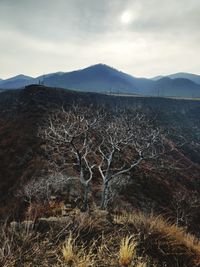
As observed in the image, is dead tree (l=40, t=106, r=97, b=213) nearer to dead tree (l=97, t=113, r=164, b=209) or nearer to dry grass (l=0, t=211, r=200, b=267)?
dead tree (l=97, t=113, r=164, b=209)

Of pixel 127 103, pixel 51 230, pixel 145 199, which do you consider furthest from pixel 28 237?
pixel 127 103

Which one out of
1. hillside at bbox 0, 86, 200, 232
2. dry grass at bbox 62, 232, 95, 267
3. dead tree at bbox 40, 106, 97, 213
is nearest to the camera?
dry grass at bbox 62, 232, 95, 267

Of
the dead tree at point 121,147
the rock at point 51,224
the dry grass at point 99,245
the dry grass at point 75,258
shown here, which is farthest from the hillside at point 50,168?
the dry grass at point 75,258

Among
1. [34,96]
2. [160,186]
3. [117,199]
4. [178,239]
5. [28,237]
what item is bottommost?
[160,186]

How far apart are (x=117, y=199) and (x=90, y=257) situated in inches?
1151

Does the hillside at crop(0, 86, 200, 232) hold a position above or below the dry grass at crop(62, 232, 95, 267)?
below

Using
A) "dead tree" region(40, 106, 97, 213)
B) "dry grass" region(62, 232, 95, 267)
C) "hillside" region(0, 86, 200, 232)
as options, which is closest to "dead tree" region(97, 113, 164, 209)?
"dead tree" region(40, 106, 97, 213)

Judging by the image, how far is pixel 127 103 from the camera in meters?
122

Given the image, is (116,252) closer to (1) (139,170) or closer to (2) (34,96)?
(1) (139,170)

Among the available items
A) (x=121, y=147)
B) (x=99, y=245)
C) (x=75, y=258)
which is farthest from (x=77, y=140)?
(x=75, y=258)

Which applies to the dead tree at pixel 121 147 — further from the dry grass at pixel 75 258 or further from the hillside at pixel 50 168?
the dry grass at pixel 75 258

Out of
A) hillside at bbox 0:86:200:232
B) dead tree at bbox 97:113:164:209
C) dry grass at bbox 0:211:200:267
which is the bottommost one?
hillside at bbox 0:86:200:232

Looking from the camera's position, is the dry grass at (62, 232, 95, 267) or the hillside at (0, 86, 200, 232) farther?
the hillside at (0, 86, 200, 232)

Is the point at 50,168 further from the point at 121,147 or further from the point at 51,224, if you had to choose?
the point at 51,224
